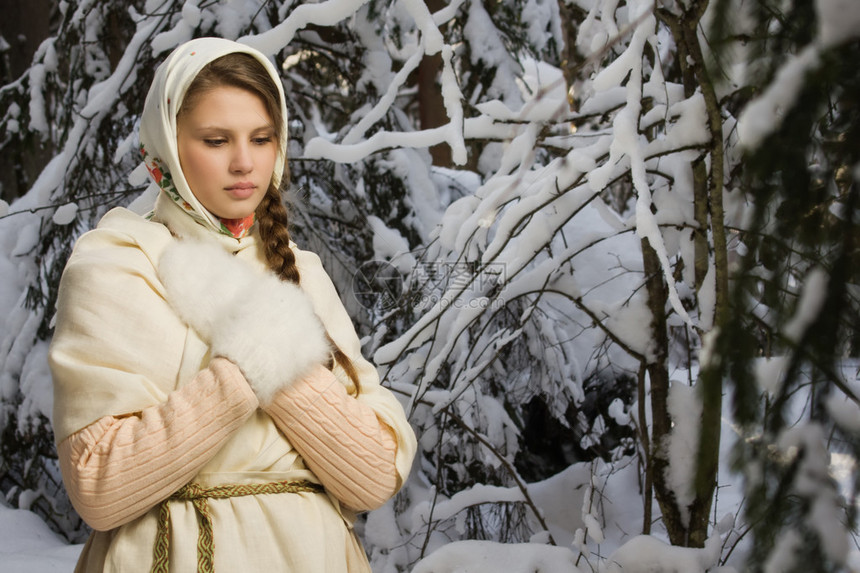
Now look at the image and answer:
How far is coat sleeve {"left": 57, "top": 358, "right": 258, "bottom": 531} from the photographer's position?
120 cm

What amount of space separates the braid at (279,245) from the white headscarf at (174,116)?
0.09 meters

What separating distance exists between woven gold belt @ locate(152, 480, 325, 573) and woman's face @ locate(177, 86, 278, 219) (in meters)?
0.48

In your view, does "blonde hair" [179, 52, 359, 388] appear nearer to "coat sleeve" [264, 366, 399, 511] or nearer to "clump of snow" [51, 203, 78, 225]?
"coat sleeve" [264, 366, 399, 511]

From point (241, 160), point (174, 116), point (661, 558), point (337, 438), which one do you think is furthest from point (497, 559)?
point (174, 116)

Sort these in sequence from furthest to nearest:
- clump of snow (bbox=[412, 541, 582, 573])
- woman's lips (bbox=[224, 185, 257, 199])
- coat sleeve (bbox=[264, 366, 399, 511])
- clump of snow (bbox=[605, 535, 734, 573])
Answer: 1. clump of snow (bbox=[412, 541, 582, 573])
2. clump of snow (bbox=[605, 535, 734, 573])
3. woman's lips (bbox=[224, 185, 257, 199])
4. coat sleeve (bbox=[264, 366, 399, 511])

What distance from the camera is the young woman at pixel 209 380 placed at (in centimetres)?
123

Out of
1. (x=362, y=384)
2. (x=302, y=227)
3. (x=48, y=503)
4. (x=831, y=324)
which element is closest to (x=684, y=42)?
(x=362, y=384)

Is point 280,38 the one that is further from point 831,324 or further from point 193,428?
point 831,324

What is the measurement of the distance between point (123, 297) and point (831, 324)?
Answer: 3.39ft

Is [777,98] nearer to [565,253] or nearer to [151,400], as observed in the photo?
[151,400]

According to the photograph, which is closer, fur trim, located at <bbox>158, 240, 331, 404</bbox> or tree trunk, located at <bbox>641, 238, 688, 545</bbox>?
fur trim, located at <bbox>158, 240, 331, 404</bbox>

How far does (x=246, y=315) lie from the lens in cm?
129

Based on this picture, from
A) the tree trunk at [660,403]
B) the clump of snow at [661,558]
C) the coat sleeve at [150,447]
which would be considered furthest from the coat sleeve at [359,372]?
the tree trunk at [660,403]

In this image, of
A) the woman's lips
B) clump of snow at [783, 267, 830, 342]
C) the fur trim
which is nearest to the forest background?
clump of snow at [783, 267, 830, 342]
